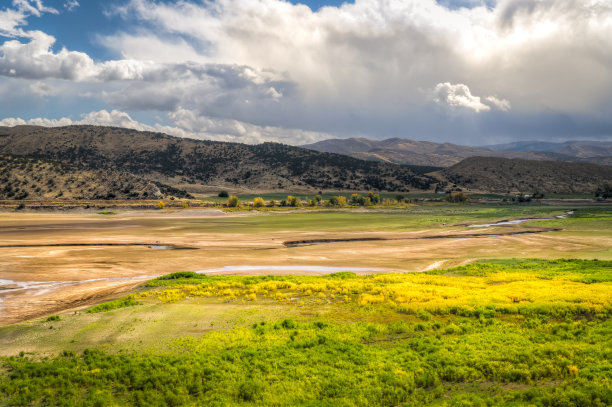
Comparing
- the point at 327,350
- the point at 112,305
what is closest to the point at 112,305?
the point at 112,305

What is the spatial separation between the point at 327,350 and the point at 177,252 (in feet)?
114

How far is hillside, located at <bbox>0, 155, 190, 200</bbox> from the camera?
108250 millimetres

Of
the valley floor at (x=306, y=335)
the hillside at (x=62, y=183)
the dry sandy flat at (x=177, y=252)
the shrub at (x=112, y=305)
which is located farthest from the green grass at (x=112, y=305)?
the hillside at (x=62, y=183)

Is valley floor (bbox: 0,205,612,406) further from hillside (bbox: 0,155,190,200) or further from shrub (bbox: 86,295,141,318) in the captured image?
hillside (bbox: 0,155,190,200)

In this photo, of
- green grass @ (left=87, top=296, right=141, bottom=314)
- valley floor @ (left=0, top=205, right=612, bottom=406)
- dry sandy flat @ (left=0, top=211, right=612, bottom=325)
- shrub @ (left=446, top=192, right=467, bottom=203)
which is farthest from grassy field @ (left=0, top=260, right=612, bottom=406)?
shrub @ (left=446, top=192, right=467, bottom=203)

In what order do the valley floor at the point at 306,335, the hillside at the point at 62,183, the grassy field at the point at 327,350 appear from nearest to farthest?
the grassy field at the point at 327,350
the valley floor at the point at 306,335
the hillside at the point at 62,183

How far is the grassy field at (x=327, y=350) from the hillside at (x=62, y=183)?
105m

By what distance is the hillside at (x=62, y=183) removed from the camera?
355 ft

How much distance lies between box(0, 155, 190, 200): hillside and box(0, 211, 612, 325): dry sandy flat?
148ft

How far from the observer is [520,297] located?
21.9 m

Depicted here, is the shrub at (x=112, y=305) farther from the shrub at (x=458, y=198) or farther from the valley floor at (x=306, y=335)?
the shrub at (x=458, y=198)

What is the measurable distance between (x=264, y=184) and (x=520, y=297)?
176934mm

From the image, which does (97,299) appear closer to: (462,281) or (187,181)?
(462,281)

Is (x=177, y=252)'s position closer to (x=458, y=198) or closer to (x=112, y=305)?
(x=112, y=305)
